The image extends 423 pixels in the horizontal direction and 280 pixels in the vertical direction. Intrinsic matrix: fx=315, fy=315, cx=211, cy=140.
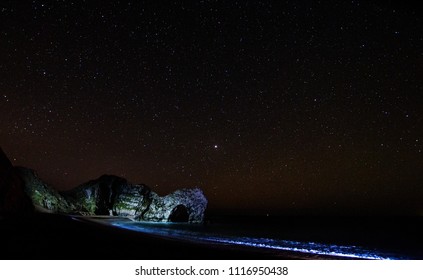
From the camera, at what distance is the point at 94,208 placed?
6775 centimetres

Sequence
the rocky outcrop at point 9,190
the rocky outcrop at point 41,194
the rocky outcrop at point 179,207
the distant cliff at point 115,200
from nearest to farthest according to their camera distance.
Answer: the rocky outcrop at point 9,190
the rocky outcrop at point 41,194
the distant cliff at point 115,200
the rocky outcrop at point 179,207

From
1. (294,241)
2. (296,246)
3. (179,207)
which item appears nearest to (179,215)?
(179,207)

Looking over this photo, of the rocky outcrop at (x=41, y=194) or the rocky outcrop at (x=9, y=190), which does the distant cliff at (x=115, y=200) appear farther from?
the rocky outcrop at (x=9, y=190)

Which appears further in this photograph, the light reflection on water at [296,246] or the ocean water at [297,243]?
the ocean water at [297,243]

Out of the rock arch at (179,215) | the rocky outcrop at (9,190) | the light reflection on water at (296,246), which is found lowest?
the rock arch at (179,215)

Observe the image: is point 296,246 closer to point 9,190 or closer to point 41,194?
point 9,190

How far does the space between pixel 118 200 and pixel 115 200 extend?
41.6 inches

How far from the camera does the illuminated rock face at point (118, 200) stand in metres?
53.9

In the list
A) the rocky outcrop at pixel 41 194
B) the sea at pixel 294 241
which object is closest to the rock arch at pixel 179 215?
the sea at pixel 294 241

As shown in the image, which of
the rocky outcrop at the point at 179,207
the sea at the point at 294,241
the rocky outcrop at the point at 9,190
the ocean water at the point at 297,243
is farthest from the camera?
the rocky outcrop at the point at 179,207

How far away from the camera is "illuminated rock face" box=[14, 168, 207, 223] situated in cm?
5391

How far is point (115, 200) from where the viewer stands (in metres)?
69.2
